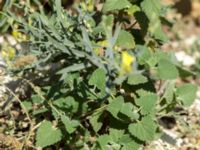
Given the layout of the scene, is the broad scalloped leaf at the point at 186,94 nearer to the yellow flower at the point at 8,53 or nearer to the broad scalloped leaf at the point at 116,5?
the broad scalloped leaf at the point at 116,5

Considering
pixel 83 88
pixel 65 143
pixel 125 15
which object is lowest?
pixel 65 143

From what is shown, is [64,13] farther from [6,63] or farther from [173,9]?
[173,9]

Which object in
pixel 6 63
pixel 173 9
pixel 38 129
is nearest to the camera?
pixel 38 129

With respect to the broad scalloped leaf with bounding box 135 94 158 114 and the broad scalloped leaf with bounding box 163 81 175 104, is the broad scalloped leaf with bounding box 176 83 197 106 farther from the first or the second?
the broad scalloped leaf with bounding box 135 94 158 114

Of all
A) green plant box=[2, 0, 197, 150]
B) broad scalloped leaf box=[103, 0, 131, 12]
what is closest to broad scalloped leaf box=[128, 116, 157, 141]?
green plant box=[2, 0, 197, 150]

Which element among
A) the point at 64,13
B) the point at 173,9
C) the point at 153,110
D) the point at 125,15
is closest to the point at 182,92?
the point at 153,110

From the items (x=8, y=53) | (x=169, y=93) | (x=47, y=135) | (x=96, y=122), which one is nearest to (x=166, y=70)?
(x=169, y=93)
